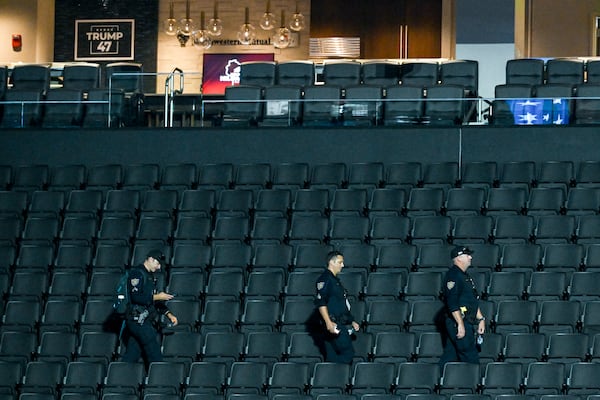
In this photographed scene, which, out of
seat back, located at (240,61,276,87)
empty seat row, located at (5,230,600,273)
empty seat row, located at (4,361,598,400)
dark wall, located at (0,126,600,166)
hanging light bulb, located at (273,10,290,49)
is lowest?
empty seat row, located at (4,361,598,400)

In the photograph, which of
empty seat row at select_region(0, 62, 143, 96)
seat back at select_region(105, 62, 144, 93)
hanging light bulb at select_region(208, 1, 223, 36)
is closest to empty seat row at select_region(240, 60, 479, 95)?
seat back at select_region(105, 62, 144, 93)

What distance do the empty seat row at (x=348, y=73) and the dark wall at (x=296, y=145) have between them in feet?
4.46

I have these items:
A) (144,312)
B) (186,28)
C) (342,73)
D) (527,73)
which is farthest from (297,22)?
(144,312)

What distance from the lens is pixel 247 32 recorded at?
23.0 meters

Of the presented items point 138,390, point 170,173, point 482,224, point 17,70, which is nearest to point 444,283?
point 482,224

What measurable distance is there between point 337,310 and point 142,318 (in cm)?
148

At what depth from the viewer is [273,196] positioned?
14.1 metres

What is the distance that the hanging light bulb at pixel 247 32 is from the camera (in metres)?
23.0

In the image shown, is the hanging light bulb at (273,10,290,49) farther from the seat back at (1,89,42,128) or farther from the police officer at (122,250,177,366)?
the police officer at (122,250,177,366)

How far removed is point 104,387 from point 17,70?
6308 millimetres

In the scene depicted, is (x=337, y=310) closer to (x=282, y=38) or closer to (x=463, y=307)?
(x=463, y=307)

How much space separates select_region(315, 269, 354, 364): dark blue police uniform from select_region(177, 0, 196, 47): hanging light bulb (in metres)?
11.9

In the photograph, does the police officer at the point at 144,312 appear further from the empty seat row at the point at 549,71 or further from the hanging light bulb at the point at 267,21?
the hanging light bulb at the point at 267,21

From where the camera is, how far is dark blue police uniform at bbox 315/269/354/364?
11547mm
